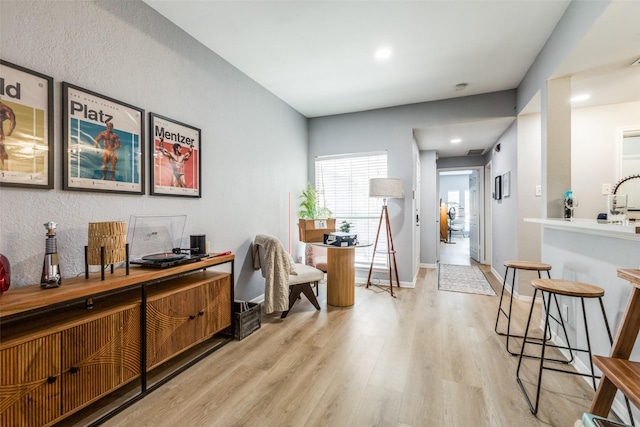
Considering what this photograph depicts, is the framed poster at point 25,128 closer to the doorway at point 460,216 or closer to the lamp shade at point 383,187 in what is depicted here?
the lamp shade at point 383,187

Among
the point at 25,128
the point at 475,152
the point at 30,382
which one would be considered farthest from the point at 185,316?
the point at 475,152

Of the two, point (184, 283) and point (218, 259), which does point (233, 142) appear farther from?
point (184, 283)

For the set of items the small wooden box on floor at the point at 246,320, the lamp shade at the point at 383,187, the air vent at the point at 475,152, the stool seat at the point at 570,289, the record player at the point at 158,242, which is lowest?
the small wooden box on floor at the point at 246,320

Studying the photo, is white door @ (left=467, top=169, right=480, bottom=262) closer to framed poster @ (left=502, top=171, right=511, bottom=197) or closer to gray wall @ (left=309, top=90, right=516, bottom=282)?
framed poster @ (left=502, top=171, right=511, bottom=197)

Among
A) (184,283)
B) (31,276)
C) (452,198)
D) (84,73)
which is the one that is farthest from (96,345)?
(452,198)

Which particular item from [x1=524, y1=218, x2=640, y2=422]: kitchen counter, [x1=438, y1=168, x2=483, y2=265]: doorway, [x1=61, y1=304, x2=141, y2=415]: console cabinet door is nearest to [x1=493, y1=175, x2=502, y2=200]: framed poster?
[x1=438, y1=168, x2=483, y2=265]: doorway

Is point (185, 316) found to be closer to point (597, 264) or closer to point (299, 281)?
point (299, 281)

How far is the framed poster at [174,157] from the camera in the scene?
2242 mm

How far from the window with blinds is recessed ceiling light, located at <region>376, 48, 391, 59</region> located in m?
1.67

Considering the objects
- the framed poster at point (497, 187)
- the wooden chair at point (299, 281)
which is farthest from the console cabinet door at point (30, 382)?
the framed poster at point (497, 187)

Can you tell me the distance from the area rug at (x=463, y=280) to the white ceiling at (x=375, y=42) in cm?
242

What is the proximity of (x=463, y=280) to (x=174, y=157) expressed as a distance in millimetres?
4535

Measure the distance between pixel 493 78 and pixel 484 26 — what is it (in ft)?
3.82

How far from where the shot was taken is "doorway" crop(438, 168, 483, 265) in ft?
20.6
